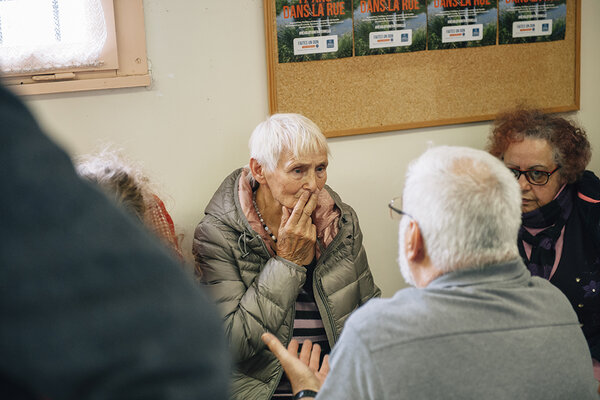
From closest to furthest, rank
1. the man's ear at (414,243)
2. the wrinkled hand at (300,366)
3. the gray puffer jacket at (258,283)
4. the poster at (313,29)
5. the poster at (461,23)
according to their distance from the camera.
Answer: the man's ear at (414,243) → the wrinkled hand at (300,366) → the gray puffer jacket at (258,283) → the poster at (313,29) → the poster at (461,23)

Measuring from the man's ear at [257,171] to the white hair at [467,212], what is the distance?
0.98 m

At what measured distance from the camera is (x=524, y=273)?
1.12m

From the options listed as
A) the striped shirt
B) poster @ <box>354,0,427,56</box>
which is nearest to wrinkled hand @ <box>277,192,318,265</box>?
the striped shirt

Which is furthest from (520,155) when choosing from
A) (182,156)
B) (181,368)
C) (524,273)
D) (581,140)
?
(181,368)

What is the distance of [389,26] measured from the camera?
91.2 inches

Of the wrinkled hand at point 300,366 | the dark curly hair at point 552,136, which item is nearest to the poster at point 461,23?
the dark curly hair at point 552,136

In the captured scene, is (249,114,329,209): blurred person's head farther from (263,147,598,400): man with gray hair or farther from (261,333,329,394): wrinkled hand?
(263,147,598,400): man with gray hair

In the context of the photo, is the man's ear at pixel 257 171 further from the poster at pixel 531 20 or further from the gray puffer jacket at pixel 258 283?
the poster at pixel 531 20

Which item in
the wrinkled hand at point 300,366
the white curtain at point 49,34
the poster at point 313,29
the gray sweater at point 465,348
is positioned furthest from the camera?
the poster at point 313,29

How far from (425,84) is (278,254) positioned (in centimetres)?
108

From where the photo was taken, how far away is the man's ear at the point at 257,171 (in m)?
2.04

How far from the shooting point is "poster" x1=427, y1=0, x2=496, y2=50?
2.38m

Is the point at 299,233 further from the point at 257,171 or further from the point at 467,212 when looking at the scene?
the point at 467,212

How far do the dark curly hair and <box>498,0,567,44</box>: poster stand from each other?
15.3 inches
